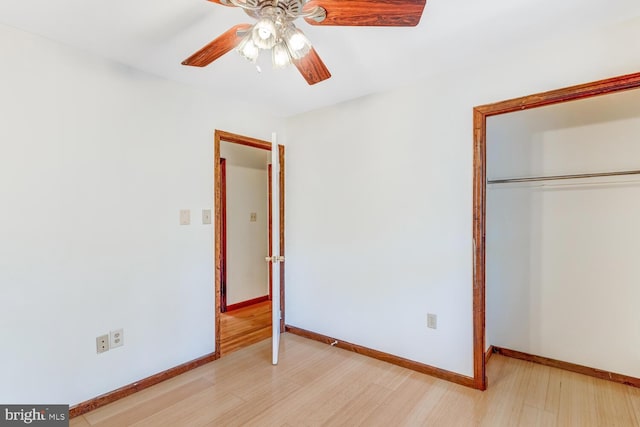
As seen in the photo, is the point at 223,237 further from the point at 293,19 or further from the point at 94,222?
the point at 293,19

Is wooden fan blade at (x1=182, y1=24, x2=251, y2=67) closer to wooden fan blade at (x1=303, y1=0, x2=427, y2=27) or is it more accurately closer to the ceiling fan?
the ceiling fan

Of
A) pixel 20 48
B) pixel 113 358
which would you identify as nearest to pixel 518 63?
pixel 20 48

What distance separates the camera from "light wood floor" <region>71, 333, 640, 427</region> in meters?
1.90

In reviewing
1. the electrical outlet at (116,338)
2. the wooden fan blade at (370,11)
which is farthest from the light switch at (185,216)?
the wooden fan blade at (370,11)

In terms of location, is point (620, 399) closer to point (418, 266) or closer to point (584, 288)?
point (584, 288)

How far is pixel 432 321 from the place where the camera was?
241cm

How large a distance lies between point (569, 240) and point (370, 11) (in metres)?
2.34

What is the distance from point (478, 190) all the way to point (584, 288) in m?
1.20

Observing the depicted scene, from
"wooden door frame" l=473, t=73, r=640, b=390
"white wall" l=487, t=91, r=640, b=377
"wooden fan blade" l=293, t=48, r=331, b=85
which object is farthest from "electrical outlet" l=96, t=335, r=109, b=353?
"white wall" l=487, t=91, r=640, b=377

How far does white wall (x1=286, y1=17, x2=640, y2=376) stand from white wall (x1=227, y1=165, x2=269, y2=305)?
3.96 ft

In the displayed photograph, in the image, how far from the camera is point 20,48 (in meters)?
1.76

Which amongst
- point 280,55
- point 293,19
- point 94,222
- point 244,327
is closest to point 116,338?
point 94,222

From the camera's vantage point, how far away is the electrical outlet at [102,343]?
2045 millimetres

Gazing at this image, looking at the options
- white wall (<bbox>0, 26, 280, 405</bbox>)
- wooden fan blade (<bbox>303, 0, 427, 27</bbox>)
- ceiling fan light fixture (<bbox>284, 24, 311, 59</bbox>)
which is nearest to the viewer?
wooden fan blade (<bbox>303, 0, 427, 27</bbox>)
